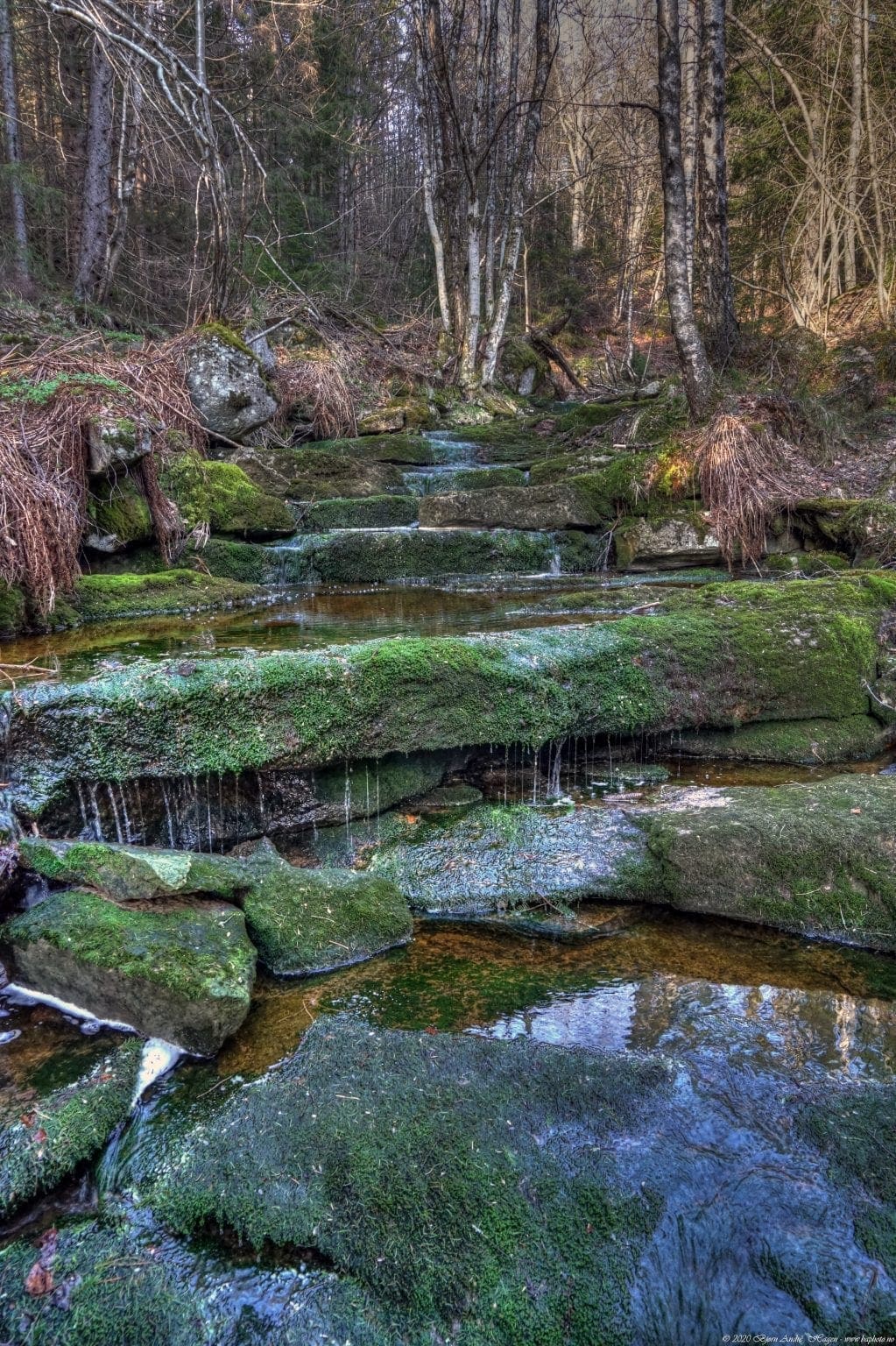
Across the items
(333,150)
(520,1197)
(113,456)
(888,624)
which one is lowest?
(520,1197)

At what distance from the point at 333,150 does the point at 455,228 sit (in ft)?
23.8

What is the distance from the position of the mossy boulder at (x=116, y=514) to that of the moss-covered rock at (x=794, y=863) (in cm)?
462

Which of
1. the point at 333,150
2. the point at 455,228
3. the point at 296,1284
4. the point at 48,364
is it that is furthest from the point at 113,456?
the point at 333,150

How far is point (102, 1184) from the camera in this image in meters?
1.83

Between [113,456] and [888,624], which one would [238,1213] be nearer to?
[888,624]

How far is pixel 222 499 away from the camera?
6684 mm

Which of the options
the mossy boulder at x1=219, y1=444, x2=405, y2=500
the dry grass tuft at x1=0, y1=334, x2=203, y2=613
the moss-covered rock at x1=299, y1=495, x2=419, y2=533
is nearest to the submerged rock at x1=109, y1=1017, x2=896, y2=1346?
the dry grass tuft at x1=0, y1=334, x2=203, y2=613

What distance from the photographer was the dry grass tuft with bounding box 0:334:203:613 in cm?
470

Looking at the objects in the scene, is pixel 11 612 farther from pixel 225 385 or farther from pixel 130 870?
pixel 225 385

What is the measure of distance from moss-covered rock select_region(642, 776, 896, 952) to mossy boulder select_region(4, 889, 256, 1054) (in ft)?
5.62

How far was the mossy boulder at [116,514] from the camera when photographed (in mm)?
5586

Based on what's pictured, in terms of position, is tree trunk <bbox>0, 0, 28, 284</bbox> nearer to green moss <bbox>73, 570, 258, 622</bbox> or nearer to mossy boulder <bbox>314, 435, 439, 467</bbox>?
mossy boulder <bbox>314, 435, 439, 467</bbox>

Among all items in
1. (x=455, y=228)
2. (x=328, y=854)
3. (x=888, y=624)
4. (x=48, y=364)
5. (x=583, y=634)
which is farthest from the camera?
(x=455, y=228)

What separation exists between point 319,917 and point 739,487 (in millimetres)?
5622
